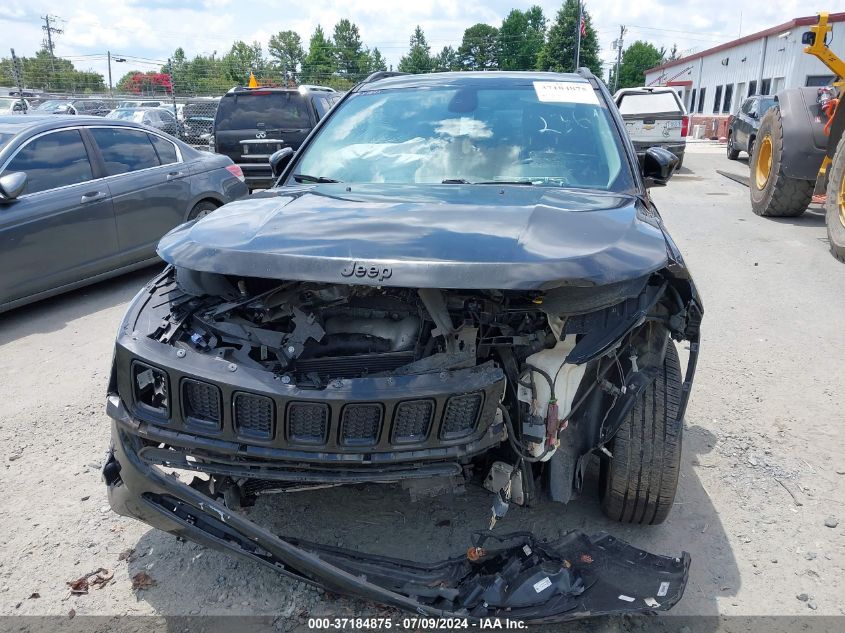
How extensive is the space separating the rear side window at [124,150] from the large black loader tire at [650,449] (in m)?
5.62

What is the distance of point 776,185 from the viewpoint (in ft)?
29.6

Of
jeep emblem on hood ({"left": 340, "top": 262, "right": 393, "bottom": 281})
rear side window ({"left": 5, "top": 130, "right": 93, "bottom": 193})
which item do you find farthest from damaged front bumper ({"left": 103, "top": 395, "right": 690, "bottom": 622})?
rear side window ({"left": 5, "top": 130, "right": 93, "bottom": 193})

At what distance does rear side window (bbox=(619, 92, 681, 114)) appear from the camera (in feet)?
48.2

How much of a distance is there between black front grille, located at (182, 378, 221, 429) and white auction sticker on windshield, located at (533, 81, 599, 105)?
239 cm

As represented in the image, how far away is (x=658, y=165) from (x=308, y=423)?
251cm

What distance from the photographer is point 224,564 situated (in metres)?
2.68

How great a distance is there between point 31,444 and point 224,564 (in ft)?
5.39

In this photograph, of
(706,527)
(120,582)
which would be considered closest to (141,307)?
(120,582)

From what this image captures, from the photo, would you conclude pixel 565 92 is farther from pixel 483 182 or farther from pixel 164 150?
pixel 164 150

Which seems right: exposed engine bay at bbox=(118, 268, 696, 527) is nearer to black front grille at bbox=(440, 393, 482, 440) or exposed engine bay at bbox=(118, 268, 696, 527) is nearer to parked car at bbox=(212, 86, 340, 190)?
black front grille at bbox=(440, 393, 482, 440)

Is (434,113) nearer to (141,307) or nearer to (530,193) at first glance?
(530,193)

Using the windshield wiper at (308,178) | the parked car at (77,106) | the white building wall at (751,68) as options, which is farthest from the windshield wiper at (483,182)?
the white building wall at (751,68)

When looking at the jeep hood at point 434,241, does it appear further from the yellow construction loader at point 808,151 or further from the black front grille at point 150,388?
the yellow construction loader at point 808,151

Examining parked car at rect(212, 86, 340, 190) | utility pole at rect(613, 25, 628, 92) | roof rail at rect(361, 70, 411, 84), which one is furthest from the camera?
utility pole at rect(613, 25, 628, 92)
